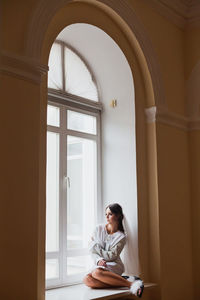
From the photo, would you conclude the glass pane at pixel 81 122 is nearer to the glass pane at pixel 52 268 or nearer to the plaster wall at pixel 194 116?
the plaster wall at pixel 194 116

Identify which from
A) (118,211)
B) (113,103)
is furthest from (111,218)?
(113,103)

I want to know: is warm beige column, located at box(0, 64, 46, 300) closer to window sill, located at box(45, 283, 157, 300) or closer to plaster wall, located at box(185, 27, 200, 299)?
window sill, located at box(45, 283, 157, 300)

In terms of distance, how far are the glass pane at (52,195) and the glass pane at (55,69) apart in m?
0.57

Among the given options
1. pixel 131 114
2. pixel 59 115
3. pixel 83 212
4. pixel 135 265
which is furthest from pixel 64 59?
pixel 135 265

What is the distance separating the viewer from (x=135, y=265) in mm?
4754

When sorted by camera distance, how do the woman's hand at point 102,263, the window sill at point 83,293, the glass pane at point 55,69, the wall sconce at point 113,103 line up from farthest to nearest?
1. the wall sconce at point 113,103
2. the glass pane at point 55,69
3. the woman's hand at point 102,263
4. the window sill at point 83,293

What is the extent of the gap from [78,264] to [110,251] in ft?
1.57

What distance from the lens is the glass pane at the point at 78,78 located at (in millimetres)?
4953

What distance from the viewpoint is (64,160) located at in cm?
475

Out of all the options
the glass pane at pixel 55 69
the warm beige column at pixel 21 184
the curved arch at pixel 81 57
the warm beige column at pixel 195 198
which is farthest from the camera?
the warm beige column at pixel 195 198

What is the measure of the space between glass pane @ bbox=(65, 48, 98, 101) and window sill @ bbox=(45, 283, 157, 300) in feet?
7.16

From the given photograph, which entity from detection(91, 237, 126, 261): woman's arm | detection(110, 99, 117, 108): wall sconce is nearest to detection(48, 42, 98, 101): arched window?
detection(110, 99, 117, 108): wall sconce

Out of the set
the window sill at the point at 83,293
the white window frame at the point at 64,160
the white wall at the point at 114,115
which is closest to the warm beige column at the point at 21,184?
the window sill at the point at 83,293

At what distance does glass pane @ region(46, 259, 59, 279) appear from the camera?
4.43 meters
